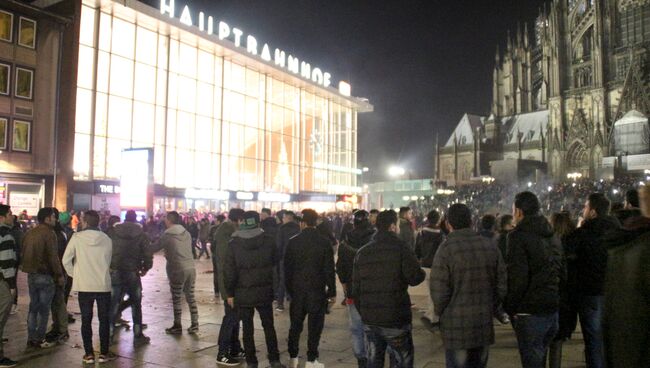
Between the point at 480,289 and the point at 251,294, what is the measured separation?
3.02 metres

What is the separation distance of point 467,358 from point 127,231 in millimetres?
5937

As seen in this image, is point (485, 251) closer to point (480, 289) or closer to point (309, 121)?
point (480, 289)

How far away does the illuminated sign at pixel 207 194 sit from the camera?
34.2 m

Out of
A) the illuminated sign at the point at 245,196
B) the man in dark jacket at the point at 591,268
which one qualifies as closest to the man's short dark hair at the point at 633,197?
the man in dark jacket at the point at 591,268

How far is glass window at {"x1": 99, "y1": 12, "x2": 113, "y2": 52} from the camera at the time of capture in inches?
1189

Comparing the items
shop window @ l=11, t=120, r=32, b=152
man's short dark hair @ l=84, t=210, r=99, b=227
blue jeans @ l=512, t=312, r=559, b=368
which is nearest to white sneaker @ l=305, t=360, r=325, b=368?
blue jeans @ l=512, t=312, r=559, b=368

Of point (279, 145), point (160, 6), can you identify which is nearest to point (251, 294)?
point (160, 6)

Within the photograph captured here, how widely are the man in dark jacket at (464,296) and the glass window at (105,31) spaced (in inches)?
1239

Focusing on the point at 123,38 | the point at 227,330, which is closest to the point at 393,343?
the point at 227,330

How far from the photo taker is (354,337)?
602cm

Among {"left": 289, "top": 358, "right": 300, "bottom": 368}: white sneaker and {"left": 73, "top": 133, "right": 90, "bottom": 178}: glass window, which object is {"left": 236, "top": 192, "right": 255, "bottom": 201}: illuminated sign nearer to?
{"left": 73, "top": 133, "right": 90, "bottom": 178}: glass window

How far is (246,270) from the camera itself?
19.9 feet

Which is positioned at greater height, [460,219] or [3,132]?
[3,132]

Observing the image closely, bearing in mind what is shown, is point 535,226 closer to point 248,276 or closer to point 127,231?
point 248,276
